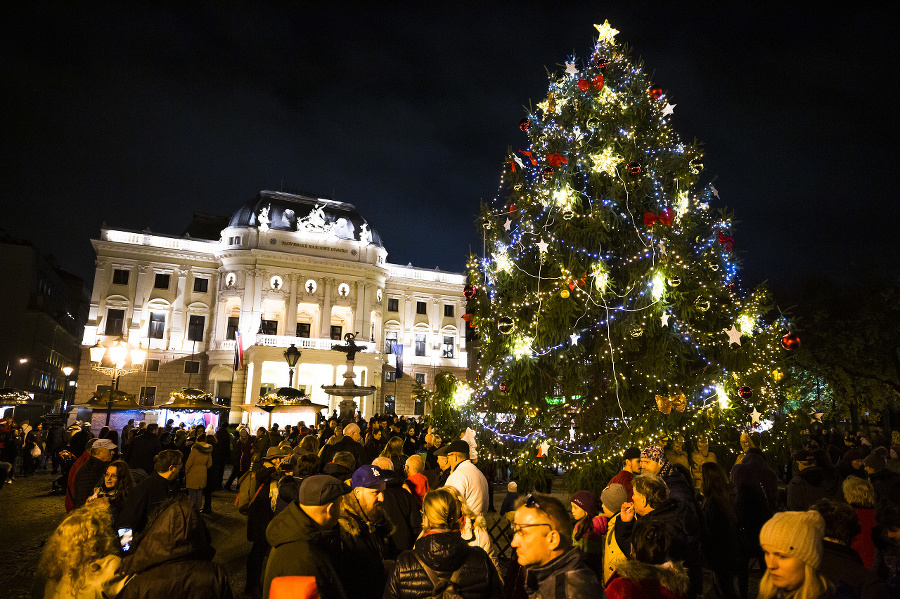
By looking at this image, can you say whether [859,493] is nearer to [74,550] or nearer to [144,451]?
[74,550]

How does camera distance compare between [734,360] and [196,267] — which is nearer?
[734,360]

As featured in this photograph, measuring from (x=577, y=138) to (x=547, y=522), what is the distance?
378 inches

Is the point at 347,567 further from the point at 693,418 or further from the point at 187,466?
the point at 187,466

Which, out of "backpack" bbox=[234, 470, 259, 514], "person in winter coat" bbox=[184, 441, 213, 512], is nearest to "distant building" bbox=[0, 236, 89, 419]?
"person in winter coat" bbox=[184, 441, 213, 512]

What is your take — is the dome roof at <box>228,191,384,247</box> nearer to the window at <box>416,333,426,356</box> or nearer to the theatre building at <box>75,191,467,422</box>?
the theatre building at <box>75,191,467,422</box>

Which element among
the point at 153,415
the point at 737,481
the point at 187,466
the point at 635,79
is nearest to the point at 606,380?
the point at 737,481

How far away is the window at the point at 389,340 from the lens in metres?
50.4

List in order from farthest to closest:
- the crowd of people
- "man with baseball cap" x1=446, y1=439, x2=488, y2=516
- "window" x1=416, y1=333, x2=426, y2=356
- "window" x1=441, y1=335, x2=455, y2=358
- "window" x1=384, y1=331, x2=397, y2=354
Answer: "window" x1=441, y1=335, x2=455, y2=358
"window" x1=416, y1=333, x2=426, y2=356
"window" x1=384, y1=331, x2=397, y2=354
"man with baseball cap" x1=446, y1=439, x2=488, y2=516
the crowd of people

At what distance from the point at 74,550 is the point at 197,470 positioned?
8193mm

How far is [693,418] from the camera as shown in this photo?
9.20 meters

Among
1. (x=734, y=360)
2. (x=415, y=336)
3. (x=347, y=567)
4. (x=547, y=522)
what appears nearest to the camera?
(x=547, y=522)

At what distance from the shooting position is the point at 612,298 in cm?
1062

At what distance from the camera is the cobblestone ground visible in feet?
22.2

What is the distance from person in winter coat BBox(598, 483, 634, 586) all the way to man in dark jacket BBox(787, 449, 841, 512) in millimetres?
2957
